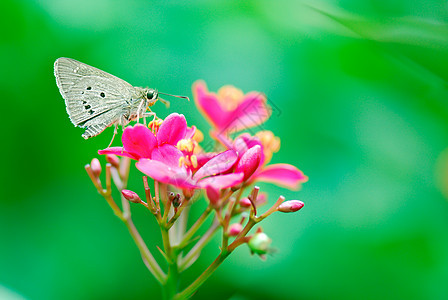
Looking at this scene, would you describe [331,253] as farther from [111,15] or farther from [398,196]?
[111,15]

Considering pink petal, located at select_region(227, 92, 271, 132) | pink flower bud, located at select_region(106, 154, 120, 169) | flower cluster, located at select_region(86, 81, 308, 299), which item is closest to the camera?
flower cluster, located at select_region(86, 81, 308, 299)

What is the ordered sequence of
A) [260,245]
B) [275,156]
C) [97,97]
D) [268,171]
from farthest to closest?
[275,156]
[97,97]
[268,171]
[260,245]

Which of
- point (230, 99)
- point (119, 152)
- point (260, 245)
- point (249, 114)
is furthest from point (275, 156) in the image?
point (260, 245)

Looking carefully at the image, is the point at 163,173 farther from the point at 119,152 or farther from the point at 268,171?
the point at 268,171

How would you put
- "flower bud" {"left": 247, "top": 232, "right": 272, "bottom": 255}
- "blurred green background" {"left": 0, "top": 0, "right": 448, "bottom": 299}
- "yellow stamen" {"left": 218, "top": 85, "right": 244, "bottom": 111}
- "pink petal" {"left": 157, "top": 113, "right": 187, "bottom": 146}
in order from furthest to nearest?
"blurred green background" {"left": 0, "top": 0, "right": 448, "bottom": 299} → "yellow stamen" {"left": 218, "top": 85, "right": 244, "bottom": 111} → "pink petal" {"left": 157, "top": 113, "right": 187, "bottom": 146} → "flower bud" {"left": 247, "top": 232, "right": 272, "bottom": 255}

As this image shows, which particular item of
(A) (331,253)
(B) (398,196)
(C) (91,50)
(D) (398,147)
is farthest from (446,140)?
(C) (91,50)

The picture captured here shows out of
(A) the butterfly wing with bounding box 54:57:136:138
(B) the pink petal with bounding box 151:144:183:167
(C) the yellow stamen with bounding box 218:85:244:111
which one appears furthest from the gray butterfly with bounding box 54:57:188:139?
(C) the yellow stamen with bounding box 218:85:244:111

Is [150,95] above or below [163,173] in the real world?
above

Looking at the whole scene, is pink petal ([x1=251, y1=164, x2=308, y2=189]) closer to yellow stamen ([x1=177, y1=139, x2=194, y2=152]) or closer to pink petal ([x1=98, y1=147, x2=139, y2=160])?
yellow stamen ([x1=177, y1=139, x2=194, y2=152])
